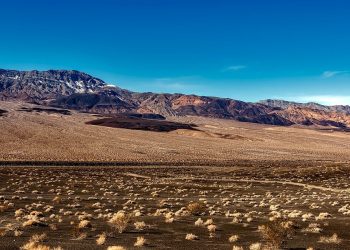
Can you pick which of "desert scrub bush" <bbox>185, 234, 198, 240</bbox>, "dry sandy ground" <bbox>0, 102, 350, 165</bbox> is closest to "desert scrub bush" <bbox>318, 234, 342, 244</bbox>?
"desert scrub bush" <bbox>185, 234, 198, 240</bbox>

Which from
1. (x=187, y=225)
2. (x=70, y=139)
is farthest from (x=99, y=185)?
(x=70, y=139)

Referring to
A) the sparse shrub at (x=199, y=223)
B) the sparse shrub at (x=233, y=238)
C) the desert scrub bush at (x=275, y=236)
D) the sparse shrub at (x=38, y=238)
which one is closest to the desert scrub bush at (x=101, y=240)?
the sparse shrub at (x=38, y=238)

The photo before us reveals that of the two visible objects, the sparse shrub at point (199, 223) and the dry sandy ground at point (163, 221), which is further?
the sparse shrub at point (199, 223)

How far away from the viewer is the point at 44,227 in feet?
66.7

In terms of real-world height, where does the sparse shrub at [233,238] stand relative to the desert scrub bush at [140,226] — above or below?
above

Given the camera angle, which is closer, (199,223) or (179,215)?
(199,223)

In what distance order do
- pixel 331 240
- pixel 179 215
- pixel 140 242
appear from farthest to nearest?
pixel 179 215, pixel 331 240, pixel 140 242

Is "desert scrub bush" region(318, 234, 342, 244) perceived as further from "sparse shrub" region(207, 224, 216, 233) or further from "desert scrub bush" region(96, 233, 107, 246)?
"desert scrub bush" region(96, 233, 107, 246)

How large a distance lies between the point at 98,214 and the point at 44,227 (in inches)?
212

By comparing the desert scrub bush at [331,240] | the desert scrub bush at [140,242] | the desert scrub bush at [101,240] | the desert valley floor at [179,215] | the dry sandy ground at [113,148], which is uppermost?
the desert scrub bush at [331,240]

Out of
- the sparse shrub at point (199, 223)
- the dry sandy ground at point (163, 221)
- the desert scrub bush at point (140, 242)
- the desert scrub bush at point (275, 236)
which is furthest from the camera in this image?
the sparse shrub at point (199, 223)

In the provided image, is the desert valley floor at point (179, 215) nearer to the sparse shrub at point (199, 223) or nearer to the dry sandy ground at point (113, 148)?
the sparse shrub at point (199, 223)

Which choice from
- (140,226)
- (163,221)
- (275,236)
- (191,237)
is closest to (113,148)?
(163,221)

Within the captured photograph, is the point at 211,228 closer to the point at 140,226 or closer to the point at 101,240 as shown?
the point at 140,226
